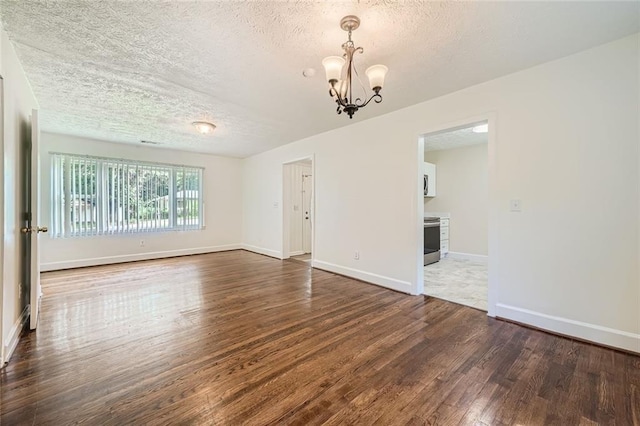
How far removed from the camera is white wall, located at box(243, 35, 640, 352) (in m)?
2.15

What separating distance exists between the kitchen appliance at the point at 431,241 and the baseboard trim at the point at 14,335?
214 inches

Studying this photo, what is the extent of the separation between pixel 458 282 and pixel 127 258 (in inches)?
244

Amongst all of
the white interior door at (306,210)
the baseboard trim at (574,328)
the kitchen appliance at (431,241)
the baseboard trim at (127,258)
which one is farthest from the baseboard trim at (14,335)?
the kitchen appliance at (431,241)

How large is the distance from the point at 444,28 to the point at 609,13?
107cm

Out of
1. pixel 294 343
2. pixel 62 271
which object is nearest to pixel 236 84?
pixel 294 343

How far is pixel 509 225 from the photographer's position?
2.73 metres

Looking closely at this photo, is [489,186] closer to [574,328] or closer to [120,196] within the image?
[574,328]

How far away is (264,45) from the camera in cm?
217

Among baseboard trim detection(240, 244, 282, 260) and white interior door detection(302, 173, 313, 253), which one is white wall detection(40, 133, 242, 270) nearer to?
baseboard trim detection(240, 244, 282, 260)

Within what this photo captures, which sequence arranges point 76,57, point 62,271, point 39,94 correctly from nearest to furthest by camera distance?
point 76,57 → point 39,94 → point 62,271

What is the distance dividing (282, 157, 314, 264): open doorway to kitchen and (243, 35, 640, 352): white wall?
109 inches

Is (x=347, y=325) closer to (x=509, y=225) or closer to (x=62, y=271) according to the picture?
(x=509, y=225)

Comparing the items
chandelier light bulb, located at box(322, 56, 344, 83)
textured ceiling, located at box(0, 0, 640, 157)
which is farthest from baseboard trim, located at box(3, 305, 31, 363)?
chandelier light bulb, located at box(322, 56, 344, 83)

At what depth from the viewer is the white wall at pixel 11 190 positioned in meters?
1.94
